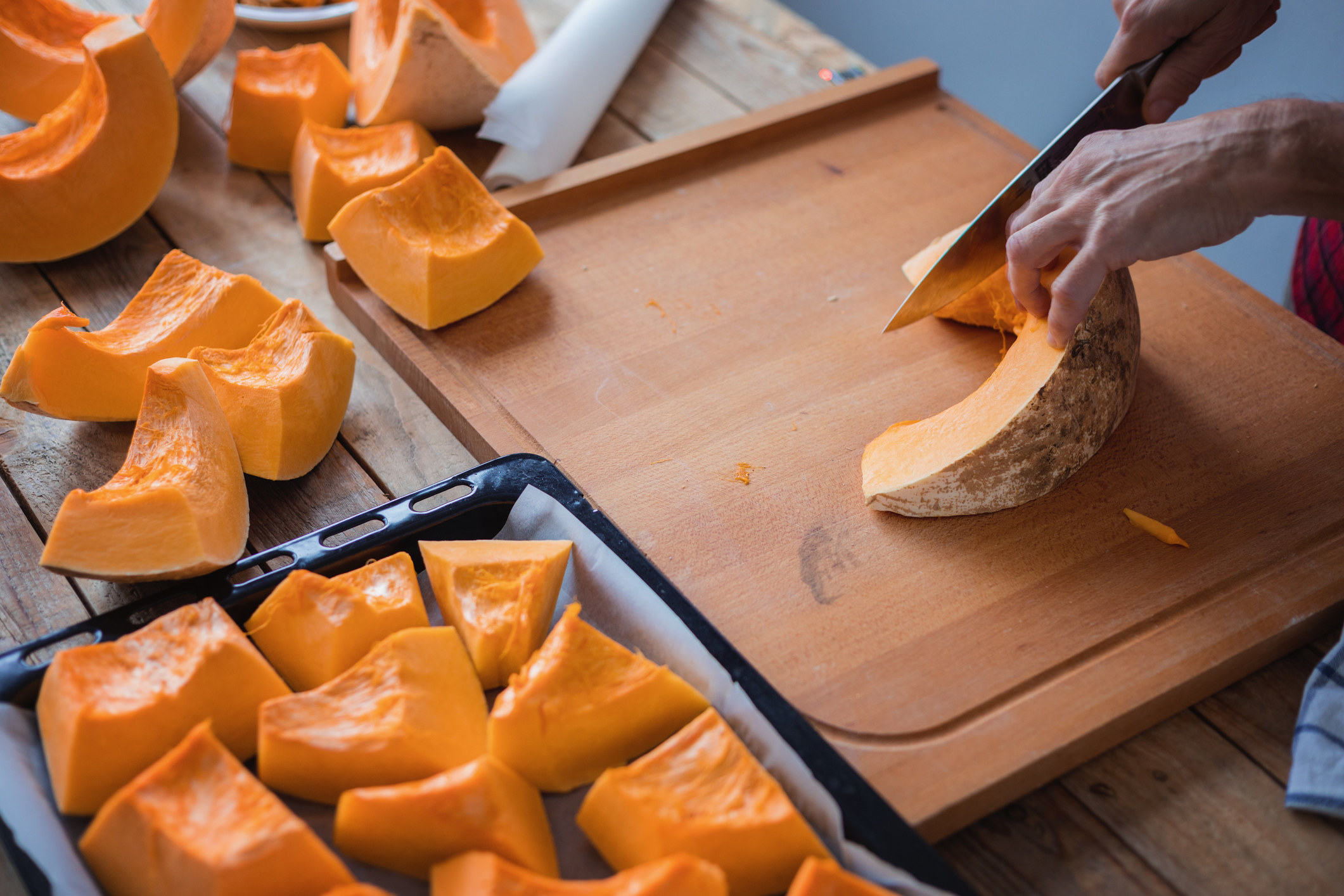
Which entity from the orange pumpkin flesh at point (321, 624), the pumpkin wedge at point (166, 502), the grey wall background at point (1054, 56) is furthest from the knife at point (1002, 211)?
the grey wall background at point (1054, 56)

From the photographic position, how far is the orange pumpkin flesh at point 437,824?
965mm

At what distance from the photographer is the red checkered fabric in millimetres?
2055

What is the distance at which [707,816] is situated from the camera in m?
0.98

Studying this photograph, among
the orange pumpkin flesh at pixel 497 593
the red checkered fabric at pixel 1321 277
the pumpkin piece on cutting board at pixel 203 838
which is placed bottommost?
the pumpkin piece on cutting board at pixel 203 838

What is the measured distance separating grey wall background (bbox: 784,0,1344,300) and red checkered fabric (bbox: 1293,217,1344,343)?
0.84 metres

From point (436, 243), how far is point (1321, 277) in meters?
1.77

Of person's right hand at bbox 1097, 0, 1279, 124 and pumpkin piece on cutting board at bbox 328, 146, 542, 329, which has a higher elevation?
person's right hand at bbox 1097, 0, 1279, 124

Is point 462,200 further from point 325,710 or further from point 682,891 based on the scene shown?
point 682,891

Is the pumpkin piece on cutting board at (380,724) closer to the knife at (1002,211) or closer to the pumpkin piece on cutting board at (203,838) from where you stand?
the pumpkin piece on cutting board at (203,838)

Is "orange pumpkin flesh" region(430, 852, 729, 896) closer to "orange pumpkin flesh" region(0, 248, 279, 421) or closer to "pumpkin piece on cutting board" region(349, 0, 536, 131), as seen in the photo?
"orange pumpkin flesh" region(0, 248, 279, 421)

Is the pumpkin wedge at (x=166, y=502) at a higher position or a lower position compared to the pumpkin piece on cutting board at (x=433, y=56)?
lower

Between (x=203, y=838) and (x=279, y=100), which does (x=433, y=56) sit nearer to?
(x=279, y=100)

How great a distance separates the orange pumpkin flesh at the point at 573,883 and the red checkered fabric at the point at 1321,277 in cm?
179

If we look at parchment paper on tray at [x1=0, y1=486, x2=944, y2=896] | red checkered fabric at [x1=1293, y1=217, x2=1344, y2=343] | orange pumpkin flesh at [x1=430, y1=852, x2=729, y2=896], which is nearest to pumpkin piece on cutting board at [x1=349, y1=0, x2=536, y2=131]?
parchment paper on tray at [x1=0, y1=486, x2=944, y2=896]
